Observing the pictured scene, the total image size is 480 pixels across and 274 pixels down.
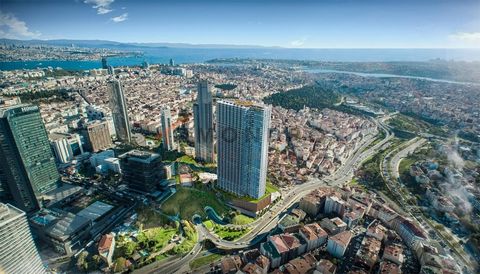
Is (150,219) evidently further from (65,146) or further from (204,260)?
(65,146)

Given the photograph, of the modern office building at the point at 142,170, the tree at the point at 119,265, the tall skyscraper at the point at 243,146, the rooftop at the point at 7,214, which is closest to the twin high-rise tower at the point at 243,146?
the tall skyscraper at the point at 243,146

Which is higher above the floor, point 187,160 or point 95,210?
point 187,160

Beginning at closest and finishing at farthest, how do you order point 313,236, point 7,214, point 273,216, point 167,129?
point 7,214 < point 313,236 < point 273,216 < point 167,129

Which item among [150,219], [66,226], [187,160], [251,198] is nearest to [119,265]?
[150,219]

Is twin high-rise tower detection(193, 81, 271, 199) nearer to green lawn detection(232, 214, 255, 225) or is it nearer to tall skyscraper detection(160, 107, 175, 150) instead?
green lawn detection(232, 214, 255, 225)

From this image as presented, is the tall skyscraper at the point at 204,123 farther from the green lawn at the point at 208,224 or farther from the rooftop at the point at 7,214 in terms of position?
the rooftop at the point at 7,214

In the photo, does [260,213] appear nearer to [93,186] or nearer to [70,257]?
[70,257]
